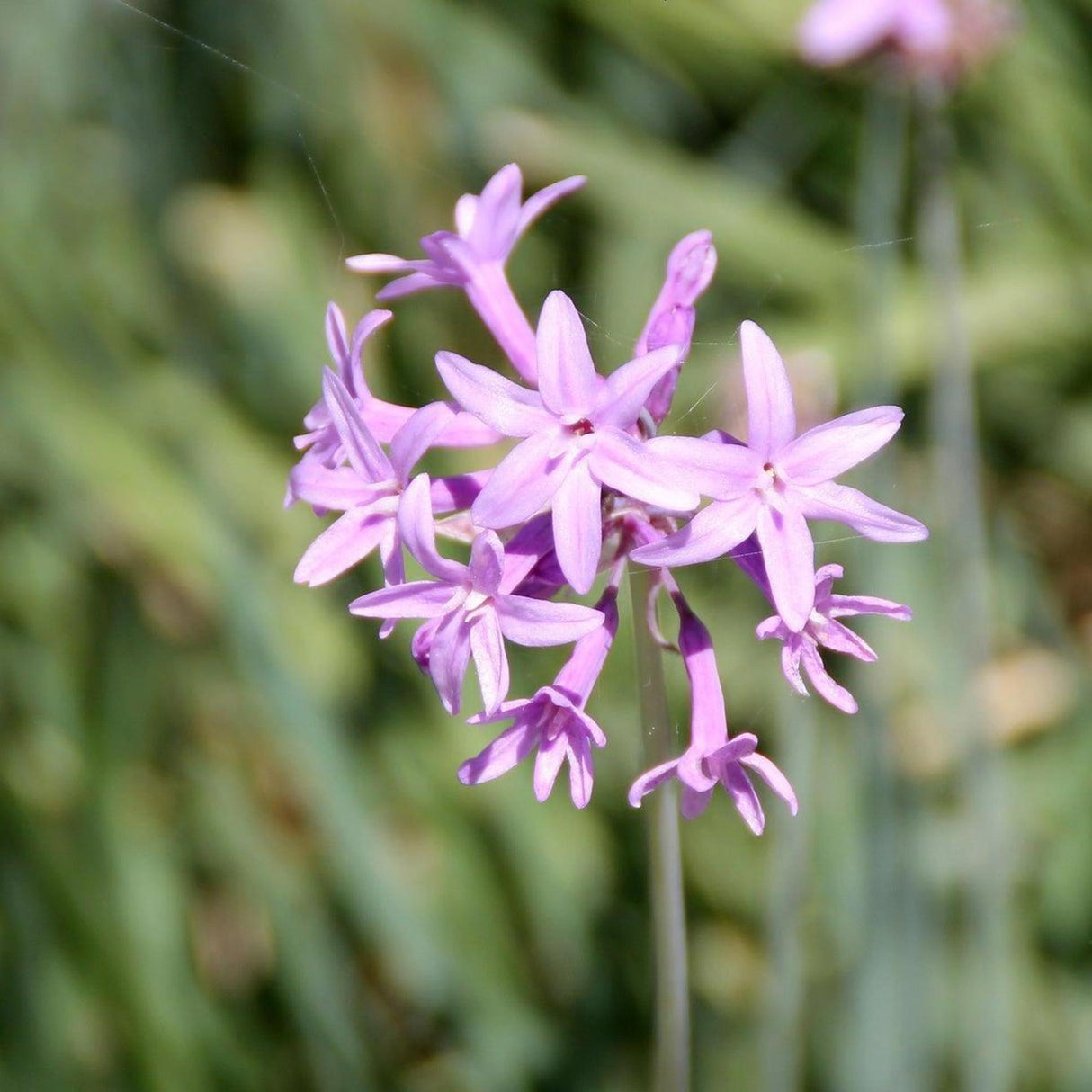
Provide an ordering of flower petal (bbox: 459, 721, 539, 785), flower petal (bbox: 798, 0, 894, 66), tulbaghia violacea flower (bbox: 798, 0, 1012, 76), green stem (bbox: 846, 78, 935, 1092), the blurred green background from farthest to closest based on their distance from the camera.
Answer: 1. flower petal (bbox: 798, 0, 894, 66)
2. tulbaghia violacea flower (bbox: 798, 0, 1012, 76)
3. the blurred green background
4. green stem (bbox: 846, 78, 935, 1092)
5. flower petal (bbox: 459, 721, 539, 785)

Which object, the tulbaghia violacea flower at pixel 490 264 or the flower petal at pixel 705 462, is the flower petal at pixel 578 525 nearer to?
the flower petal at pixel 705 462

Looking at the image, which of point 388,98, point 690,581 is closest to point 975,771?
point 690,581

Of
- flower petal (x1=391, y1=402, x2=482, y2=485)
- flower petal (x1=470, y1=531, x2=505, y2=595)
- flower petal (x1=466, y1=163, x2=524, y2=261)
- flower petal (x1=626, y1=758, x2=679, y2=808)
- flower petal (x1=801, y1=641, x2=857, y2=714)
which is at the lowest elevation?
flower petal (x1=626, y1=758, x2=679, y2=808)

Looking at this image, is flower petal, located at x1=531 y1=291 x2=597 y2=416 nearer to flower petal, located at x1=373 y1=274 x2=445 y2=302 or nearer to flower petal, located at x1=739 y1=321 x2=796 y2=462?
flower petal, located at x1=739 y1=321 x2=796 y2=462

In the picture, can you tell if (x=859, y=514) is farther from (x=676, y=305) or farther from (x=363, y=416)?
(x=363, y=416)

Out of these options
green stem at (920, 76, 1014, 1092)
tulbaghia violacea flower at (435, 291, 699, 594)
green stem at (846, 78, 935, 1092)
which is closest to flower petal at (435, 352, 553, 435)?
tulbaghia violacea flower at (435, 291, 699, 594)

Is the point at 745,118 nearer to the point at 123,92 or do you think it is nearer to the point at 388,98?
the point at 388,98

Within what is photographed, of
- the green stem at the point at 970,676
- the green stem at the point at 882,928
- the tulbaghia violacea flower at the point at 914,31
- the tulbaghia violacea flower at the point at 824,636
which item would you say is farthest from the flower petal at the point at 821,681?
the tulbaghia violacea flower at the point at 914,31

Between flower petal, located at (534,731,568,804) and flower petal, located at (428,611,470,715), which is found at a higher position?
flower petal, located at (428,611,470,715)
